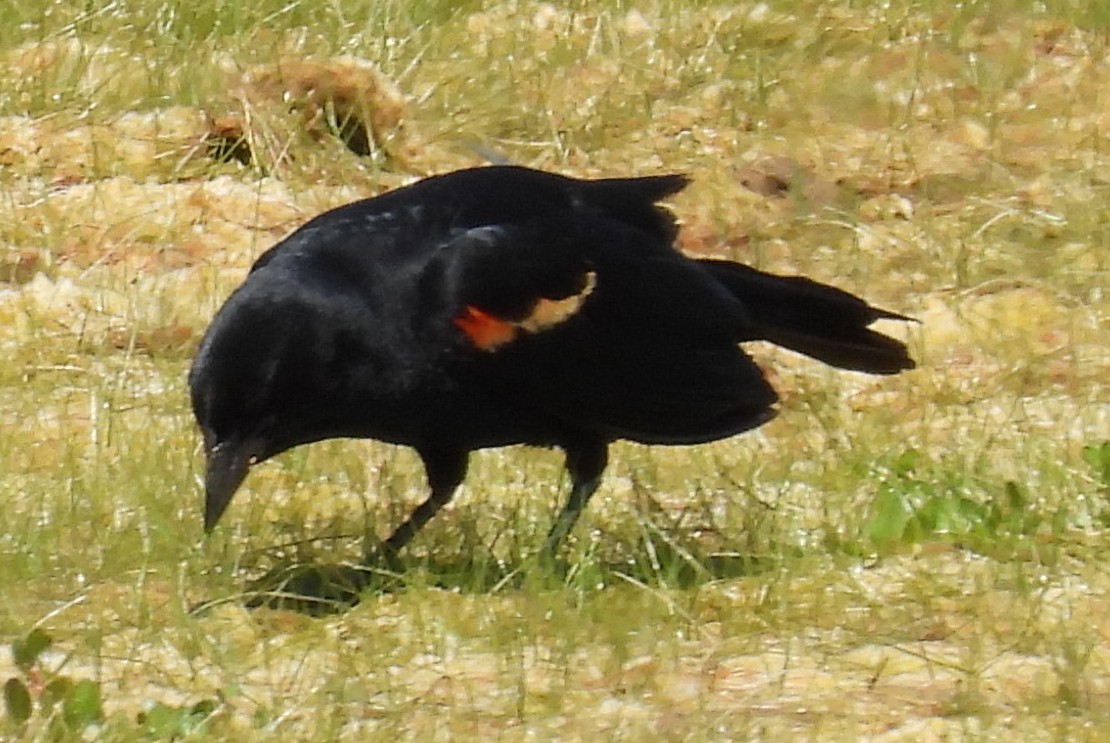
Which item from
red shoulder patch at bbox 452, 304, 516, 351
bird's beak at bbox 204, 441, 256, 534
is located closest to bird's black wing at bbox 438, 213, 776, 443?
red shoulder patch at bbox 452, 304, 516, 351

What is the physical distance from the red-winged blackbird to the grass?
0.29m

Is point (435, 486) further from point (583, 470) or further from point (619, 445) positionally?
point (619, 445)

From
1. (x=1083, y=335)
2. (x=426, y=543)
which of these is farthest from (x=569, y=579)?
(x=1083, y=335)

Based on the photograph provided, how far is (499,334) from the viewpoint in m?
4.65

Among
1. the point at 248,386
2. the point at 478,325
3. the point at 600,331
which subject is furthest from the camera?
the point at 600,331

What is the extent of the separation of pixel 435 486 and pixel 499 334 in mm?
634

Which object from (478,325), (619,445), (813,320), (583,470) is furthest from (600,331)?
(619,445)

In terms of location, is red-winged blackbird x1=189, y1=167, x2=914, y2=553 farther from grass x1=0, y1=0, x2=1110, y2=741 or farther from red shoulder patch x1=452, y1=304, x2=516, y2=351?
grass x1=0, y1=0, x2=1110, y2=741

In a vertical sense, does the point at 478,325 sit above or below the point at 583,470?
above

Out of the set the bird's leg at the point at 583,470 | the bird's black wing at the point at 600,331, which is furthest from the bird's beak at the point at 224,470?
the bird's leg at the point at 583,470

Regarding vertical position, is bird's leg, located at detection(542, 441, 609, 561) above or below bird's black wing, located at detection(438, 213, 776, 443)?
below

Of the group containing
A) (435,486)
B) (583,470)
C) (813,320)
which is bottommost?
(435,486)

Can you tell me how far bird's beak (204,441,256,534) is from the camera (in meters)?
4.38

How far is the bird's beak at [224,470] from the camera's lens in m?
4.38
